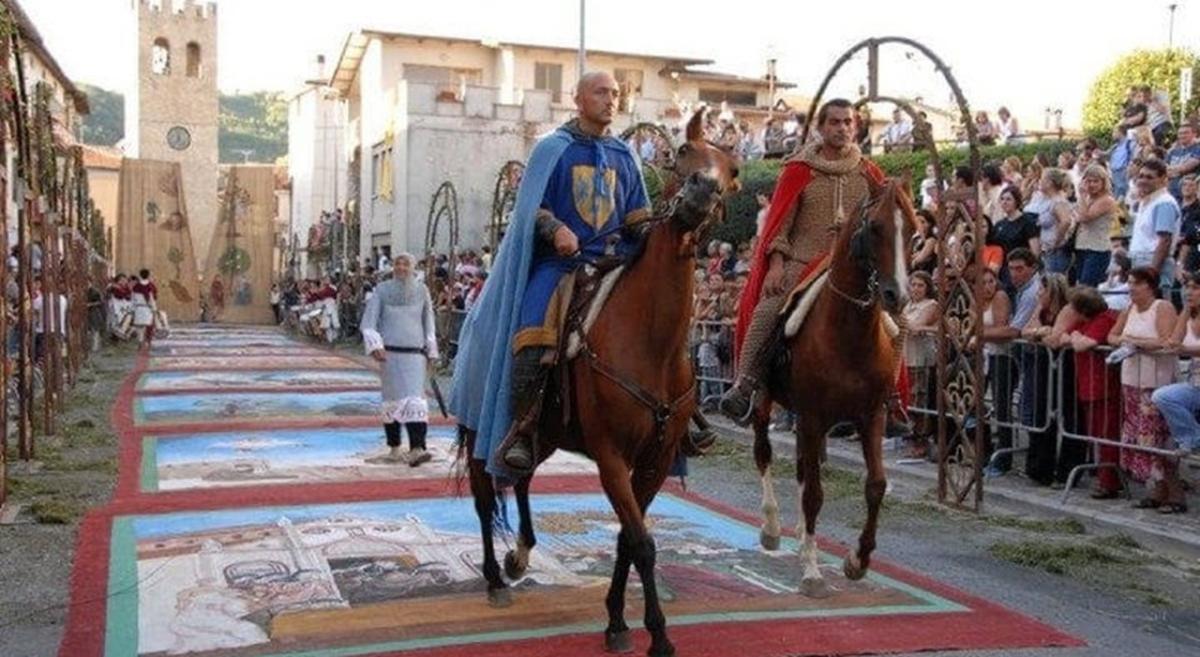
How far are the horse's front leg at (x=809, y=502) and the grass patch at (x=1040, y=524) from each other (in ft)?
8.53

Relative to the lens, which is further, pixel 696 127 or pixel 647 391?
pixel 647 391

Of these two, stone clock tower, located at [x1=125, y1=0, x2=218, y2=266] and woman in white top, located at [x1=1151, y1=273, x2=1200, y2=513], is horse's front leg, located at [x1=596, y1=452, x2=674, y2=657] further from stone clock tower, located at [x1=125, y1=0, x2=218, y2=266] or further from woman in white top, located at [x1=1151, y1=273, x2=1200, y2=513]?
stone clock tower, located at [x1=125, y1=0, x2=218, y2=266]

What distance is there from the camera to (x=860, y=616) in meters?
6.97

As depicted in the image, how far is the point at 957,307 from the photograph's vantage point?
10.8 meters

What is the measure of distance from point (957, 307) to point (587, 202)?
495 centimetres

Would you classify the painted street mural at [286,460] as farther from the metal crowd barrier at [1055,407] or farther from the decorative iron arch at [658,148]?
the metal crowd barrier at [1055,407]

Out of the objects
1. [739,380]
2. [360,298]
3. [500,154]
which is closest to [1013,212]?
[739,380]

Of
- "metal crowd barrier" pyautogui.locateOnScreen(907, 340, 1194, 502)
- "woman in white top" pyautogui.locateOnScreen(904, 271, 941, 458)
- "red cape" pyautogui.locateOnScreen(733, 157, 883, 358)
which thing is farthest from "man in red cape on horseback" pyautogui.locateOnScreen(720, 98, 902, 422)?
"woman in white top" pyautogui.locateOnScreen(904, 271, 941, 458)

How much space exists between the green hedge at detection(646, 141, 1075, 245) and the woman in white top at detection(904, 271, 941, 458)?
336 inches

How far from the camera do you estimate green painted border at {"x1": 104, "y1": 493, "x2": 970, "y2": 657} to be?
621cm

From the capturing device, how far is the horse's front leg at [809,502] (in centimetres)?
739

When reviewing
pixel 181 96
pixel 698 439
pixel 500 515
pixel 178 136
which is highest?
pixel 181 96

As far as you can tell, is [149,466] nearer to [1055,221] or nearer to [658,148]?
[658,148]

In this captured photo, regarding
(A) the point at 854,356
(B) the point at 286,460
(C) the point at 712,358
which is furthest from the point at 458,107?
(A) the point at 854,356
